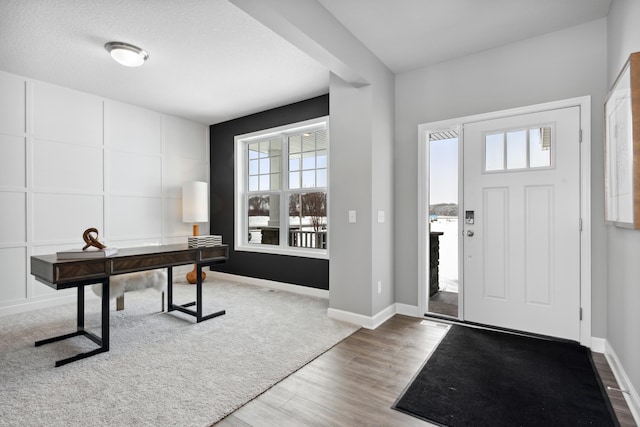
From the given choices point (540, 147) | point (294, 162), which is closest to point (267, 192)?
point (294, 162)

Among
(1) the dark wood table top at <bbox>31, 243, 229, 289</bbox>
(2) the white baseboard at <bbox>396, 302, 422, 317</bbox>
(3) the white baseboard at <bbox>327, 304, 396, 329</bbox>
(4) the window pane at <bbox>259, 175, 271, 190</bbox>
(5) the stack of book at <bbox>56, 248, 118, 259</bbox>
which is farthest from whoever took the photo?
(4) the window pane at <bbox>259, 175, 271, 190</bbox>

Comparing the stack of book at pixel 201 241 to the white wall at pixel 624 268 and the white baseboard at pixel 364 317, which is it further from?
the white wall at pixel 624 268

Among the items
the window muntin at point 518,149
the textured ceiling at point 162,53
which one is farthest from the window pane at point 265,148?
the window muntin at point 518,149

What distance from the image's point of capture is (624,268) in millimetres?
2033

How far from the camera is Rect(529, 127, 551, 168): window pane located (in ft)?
9.05

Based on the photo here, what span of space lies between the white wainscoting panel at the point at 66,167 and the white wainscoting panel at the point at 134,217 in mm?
354

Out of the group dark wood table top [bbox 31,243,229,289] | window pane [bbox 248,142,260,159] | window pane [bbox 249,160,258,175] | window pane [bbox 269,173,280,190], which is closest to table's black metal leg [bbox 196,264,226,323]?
dark wood table top [bbox 31,243,229,289]

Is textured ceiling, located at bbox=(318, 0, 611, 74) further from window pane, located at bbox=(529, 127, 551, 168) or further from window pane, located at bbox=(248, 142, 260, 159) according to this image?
window pane, located at bbox=(248, 142, 260, 159)

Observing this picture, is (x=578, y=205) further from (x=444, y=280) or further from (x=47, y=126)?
(x=47, y=126)

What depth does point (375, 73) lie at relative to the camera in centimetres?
316

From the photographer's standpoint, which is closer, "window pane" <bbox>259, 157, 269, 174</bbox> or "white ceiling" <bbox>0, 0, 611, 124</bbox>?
"white ceiling" <bbox>0, 0, 611, 124</bbox>

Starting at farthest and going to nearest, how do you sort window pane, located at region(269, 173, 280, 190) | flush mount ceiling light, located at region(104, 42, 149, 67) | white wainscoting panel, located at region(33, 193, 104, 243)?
window pane, located at region(269, 173, 280, 190), white wainscoting panel, located at region(33, 193, 104, 243), flush mount ceiling light, located at region(104, 42, 149, 67)

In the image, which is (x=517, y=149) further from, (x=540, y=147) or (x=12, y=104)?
(x=12, y=104)

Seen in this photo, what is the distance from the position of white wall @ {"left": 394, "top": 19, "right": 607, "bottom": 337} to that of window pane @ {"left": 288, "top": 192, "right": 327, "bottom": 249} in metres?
1.22
